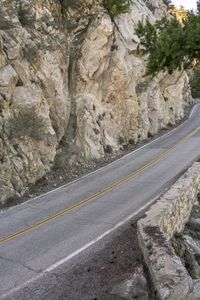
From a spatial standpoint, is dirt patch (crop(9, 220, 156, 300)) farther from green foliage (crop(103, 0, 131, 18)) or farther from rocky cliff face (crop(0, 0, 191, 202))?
green foliage (crop(103, 0, 131, 18))

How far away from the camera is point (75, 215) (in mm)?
15414

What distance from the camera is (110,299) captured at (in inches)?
358

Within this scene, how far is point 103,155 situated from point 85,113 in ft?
9.52

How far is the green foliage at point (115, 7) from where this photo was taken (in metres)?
30.8

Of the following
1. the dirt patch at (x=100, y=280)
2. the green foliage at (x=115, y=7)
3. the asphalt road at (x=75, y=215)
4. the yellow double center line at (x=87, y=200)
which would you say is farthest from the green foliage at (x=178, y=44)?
the dirt patch at (x=100, y=280)

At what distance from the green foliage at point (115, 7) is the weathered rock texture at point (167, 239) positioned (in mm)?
16815

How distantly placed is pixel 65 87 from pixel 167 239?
1663 centimetres

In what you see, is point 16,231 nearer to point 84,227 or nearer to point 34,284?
point 84,227

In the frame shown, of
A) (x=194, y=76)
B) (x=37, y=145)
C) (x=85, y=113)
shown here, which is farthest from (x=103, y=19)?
(x=194, y=76)

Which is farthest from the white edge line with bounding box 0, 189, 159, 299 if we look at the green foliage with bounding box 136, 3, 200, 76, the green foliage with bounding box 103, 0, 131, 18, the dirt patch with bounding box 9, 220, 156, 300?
the green foliage with bounding box 103, 0, 131, 18

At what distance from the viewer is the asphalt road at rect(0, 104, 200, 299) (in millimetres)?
10961

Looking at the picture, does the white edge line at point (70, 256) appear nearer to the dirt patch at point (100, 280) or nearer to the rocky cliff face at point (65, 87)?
the dirt patch at point (100, 280)

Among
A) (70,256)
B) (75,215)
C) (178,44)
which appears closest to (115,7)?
(178,44)

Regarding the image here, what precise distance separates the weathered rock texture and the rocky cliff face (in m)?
7.25
